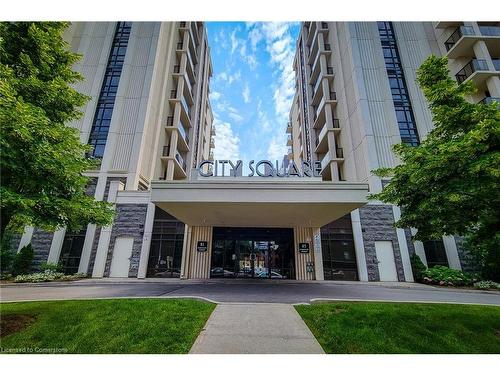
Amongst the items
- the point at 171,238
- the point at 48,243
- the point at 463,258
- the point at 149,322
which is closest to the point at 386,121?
the point at 463,258

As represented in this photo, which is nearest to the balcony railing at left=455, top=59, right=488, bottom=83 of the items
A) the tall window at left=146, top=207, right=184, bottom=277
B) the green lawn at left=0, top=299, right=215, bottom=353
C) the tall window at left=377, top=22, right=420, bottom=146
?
the tall window at left=377, top=22, right=420, bottom=146

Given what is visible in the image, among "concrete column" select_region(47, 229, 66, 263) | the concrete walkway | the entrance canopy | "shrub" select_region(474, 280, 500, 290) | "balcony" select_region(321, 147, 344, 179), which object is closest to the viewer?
the concrete walkway

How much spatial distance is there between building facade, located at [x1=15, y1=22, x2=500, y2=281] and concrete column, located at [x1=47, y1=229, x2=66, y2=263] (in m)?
0.07

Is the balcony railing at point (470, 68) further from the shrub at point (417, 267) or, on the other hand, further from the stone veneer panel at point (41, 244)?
the stone veneer panel at point (41, 244)

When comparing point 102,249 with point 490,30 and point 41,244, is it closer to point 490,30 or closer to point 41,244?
point 41,244

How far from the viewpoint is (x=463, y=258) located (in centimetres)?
1795

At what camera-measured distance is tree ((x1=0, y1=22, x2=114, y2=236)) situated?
5.46 meters

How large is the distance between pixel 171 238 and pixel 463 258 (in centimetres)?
2115

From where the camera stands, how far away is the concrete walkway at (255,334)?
4.84 metres

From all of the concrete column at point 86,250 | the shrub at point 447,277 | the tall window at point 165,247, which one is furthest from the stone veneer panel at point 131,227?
the shrub at point 447,277

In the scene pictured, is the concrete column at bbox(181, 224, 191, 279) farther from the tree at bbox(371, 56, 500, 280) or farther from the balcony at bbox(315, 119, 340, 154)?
the balcony at bbox(315, 119, 340, 154)

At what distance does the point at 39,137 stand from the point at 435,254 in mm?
22995

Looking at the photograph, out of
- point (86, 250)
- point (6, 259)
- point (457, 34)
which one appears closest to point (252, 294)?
point (86, 250)

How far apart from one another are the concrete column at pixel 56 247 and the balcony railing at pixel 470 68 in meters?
34.7
